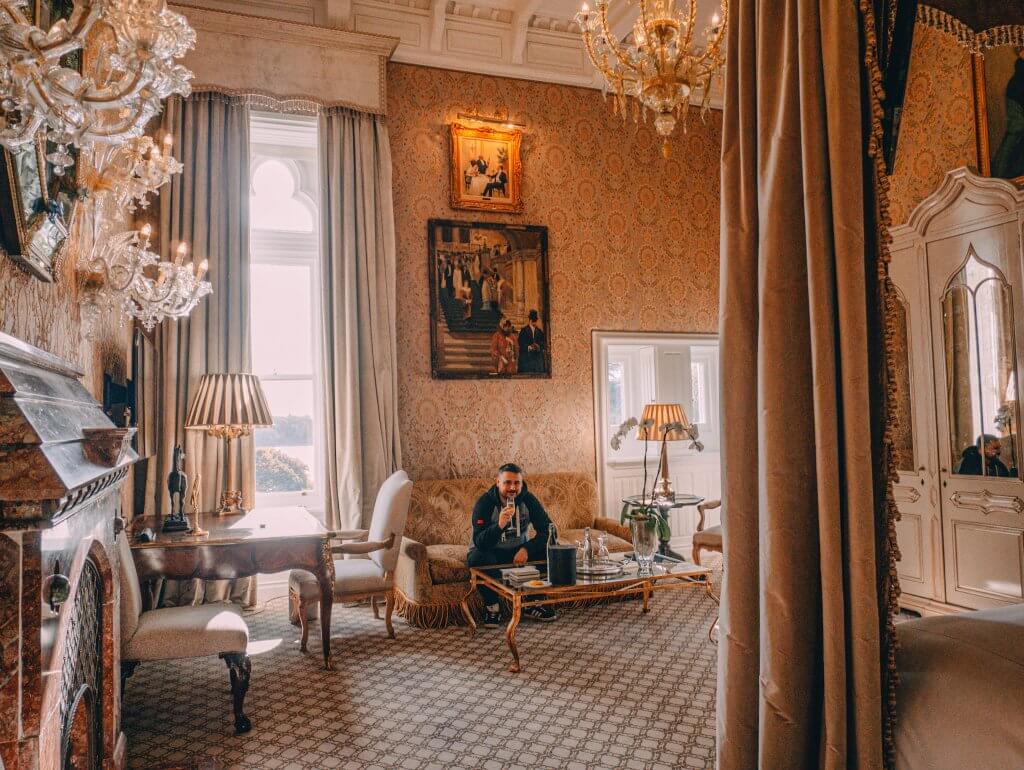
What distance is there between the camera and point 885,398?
4.62 ft

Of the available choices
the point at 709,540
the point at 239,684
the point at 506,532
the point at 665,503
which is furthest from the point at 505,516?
the point at 239,684

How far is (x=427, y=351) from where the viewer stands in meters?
5.68

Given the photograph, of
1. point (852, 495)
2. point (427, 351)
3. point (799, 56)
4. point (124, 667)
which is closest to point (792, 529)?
point (852, 495)

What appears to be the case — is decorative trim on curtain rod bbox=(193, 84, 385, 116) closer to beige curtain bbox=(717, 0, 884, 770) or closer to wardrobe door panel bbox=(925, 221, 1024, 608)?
wardrobe door panel bbox=(925, 221, 1024, 608)

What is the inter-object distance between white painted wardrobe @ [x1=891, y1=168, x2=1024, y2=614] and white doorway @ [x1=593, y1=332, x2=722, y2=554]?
2002mm

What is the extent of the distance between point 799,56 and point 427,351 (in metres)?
4.45

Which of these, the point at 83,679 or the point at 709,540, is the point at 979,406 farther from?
the point at 83,679

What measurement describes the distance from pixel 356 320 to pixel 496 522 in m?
1.87

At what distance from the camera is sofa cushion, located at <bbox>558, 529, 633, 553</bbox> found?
5.18 m

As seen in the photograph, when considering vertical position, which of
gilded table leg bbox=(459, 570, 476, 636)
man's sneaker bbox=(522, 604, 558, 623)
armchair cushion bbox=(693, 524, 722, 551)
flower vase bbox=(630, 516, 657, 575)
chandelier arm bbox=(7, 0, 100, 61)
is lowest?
man's sneaker bbox=(522, 604, 558, 623)

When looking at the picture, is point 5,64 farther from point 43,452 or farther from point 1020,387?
point 1020,387

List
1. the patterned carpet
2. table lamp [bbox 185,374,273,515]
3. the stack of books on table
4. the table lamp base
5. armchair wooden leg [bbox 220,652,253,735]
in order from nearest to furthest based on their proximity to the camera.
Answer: the patterned carpet < armchair wooden leg [bbox 220,652,253,735] < the stack of books on table < table lamp [bbox 185,374,273,515] < the table lamp base

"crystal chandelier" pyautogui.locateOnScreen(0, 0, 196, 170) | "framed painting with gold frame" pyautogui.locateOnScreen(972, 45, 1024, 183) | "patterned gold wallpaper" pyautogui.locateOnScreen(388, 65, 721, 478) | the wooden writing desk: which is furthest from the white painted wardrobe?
"crystal chandelier" pyautogui.locateOnScreen(0, 0, 196, 170)

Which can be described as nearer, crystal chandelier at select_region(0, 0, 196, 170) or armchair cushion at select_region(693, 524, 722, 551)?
crystal chandelier at select_region(0, 0, 196, 170)
